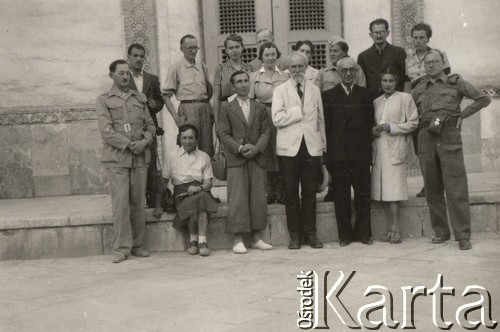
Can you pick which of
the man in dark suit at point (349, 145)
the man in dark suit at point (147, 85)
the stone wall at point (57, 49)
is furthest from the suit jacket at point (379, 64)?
the stone wall at point (57, 49)

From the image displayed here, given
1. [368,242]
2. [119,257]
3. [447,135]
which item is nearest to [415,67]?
[447,135]

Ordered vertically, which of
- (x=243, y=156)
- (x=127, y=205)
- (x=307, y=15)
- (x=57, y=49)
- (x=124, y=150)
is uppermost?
(x=307, y=15)

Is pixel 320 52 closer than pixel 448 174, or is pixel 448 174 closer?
pixel 448 174

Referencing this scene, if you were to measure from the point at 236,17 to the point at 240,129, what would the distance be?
3.31 meters

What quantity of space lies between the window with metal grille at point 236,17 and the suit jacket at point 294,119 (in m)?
3.06

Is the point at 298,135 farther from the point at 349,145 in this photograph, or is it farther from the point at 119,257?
the point at 119,257

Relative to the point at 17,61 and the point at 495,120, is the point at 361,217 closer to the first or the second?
the point at 495,120

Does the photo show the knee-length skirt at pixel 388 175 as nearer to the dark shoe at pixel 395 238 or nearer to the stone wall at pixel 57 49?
the dark shoe at pixel 395 238

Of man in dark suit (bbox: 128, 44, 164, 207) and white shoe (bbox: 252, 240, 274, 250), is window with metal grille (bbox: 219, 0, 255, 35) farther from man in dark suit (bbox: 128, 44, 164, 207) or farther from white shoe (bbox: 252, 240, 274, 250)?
white shoe (bbox: 252, 240, 274, 250)

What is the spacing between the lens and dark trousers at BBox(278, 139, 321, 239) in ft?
24.3

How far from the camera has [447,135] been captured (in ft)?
23.6

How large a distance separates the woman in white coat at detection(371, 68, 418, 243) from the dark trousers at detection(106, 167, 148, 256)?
7.66ft

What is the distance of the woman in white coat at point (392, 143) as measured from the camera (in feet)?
24.3

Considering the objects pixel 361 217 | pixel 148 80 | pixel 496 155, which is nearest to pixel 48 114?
pixel 148 80
